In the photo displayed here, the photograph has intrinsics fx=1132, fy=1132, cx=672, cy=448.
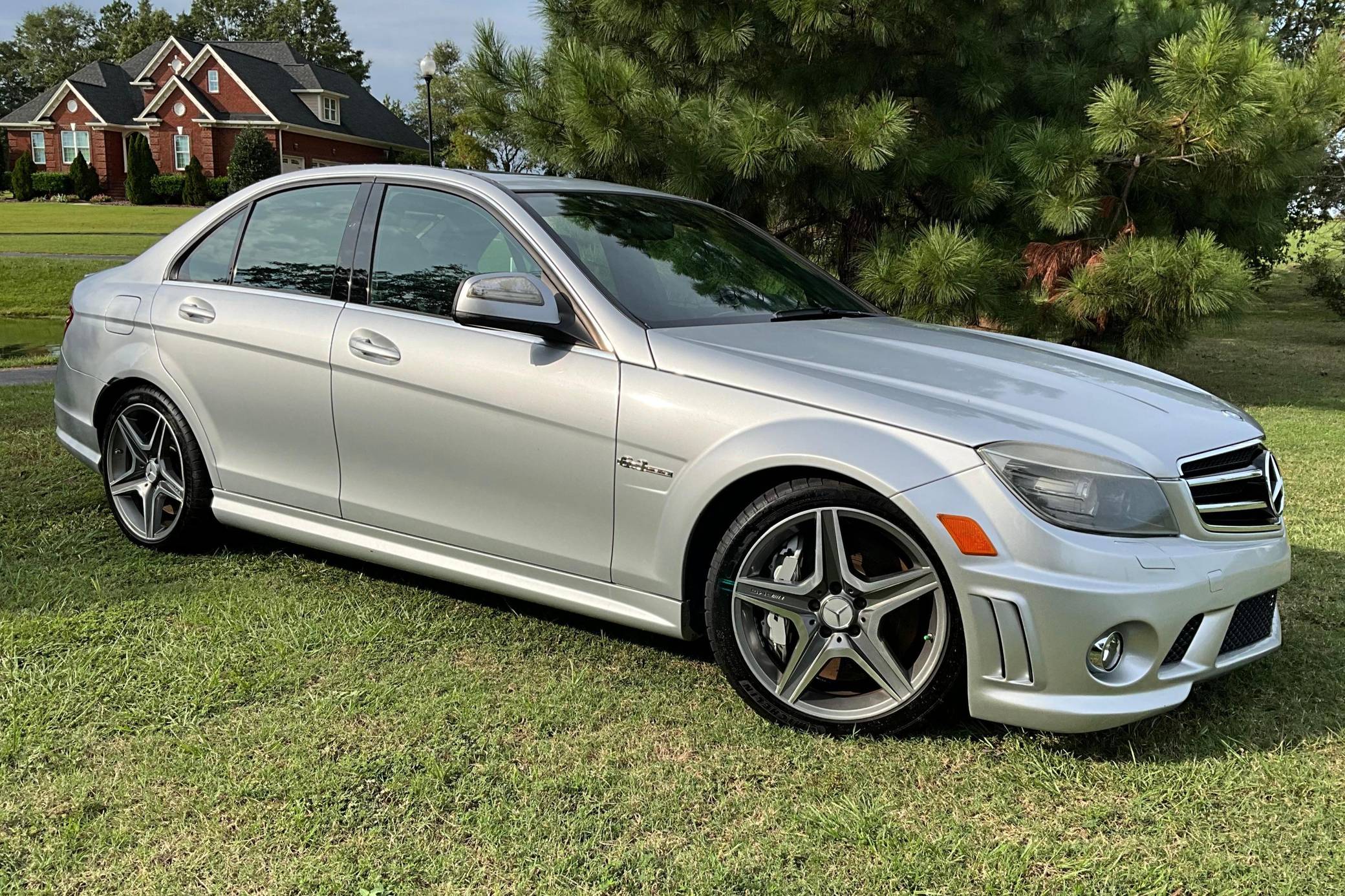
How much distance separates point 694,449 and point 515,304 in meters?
0.73

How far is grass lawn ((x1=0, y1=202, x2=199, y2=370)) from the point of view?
1383 cm

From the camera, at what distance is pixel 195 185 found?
44219 mm

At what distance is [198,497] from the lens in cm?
443

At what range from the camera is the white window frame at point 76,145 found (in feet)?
167

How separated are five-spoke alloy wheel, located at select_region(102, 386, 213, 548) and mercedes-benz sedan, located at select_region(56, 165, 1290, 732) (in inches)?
0.6

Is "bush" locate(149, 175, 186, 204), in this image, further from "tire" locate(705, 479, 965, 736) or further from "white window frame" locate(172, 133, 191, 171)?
"tire" locate(705, 479, 965, 736)

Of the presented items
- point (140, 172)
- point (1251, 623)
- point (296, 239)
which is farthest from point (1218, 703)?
point (140, 172)

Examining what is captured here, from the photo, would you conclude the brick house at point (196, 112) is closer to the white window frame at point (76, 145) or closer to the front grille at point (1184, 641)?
the white window frame at point (76, 145)

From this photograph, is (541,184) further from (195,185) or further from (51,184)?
(51,184)

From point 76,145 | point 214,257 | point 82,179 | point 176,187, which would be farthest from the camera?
point 76,145

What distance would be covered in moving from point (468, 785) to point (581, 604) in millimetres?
796

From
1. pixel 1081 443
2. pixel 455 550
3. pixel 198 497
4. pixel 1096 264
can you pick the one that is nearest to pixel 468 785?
pixel 455 550

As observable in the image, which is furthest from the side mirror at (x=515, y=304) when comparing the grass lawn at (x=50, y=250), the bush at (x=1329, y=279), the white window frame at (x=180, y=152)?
the white window frame at (x=180, y=152)

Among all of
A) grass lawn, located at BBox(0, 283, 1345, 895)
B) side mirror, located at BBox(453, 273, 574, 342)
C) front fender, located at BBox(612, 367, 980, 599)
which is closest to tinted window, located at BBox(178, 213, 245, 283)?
grass lawn, located at BBox(0, 283, 1345, 895)
